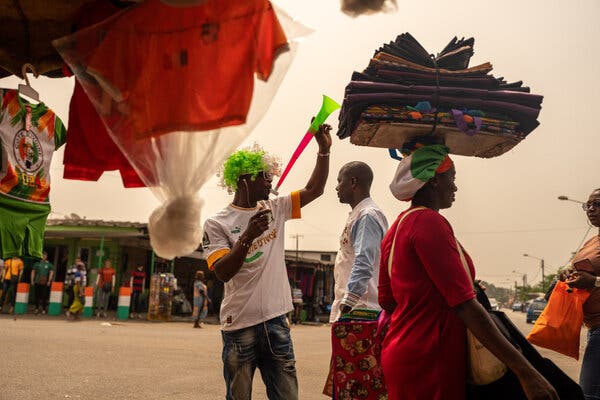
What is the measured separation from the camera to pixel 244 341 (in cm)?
348

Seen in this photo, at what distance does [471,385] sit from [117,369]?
21.3 ft

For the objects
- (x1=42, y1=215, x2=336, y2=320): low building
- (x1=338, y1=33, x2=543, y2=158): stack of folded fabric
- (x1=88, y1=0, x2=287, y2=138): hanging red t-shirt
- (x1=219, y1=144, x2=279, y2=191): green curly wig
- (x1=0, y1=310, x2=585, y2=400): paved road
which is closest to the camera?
(x1=88, y1=0, x2=287, y2=138): hanging red t-shirt

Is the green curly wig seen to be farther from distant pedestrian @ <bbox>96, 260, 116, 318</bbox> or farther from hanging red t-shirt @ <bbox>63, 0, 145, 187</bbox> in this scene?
distant pedestrian @ <bbox>96, 260, 116, 318</bbox>

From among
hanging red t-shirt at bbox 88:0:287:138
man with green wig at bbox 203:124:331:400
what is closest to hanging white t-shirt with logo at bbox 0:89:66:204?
man with green wig at bbox 203:124:331:400

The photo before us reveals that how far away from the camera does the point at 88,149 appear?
10.8 ft

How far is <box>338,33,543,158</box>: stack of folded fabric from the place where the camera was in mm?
2791

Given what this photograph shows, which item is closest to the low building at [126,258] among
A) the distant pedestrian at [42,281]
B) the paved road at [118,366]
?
the distant pedestrian at [42,281]

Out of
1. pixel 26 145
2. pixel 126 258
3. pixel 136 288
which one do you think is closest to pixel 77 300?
pixel 136 288

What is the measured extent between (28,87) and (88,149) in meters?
0.56

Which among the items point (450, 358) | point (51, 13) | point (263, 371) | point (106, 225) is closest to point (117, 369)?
point (263, 371)

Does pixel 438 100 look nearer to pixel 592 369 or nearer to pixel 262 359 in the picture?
pixel 262 359

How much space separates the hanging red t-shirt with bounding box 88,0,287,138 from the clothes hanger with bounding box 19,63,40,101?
3.29 ft

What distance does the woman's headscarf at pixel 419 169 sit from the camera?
2.57m

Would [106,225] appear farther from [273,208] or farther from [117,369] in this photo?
[273,208]
